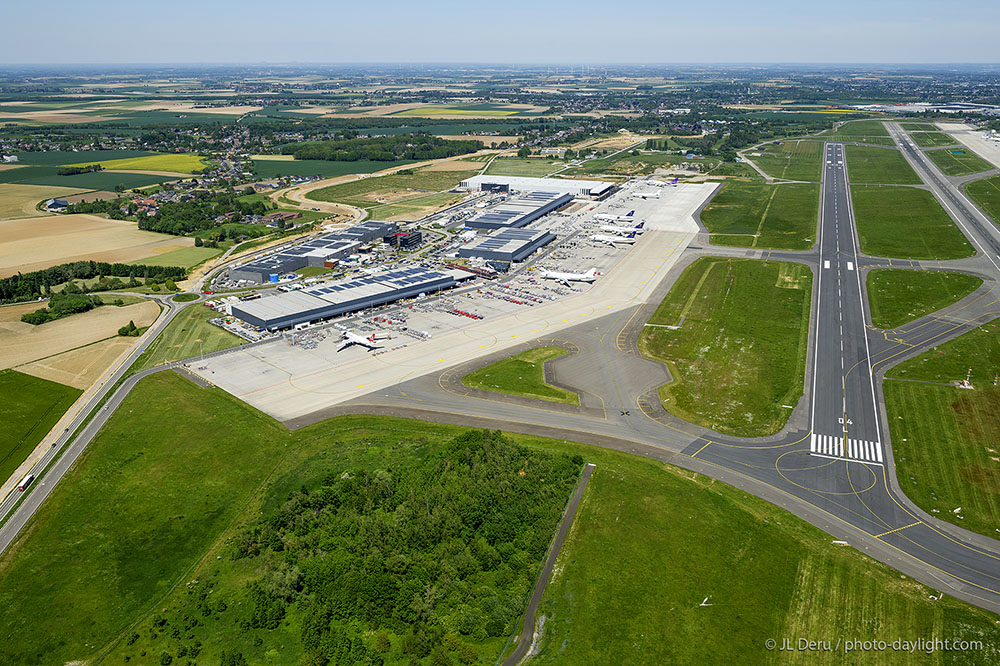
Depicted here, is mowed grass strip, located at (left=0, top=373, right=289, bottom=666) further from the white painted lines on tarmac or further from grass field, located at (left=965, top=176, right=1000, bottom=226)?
grass field, located at (left=965, top=176, right=1000, bottom=226)

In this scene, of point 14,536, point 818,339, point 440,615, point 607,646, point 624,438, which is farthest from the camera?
point 818,339

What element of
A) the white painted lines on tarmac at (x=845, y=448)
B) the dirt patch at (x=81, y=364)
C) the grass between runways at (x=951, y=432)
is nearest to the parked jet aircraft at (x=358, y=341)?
the dirt patch at (x=81, y=364)

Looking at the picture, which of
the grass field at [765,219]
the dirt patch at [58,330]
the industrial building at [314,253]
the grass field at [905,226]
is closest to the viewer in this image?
the dirt patch at [58,330]

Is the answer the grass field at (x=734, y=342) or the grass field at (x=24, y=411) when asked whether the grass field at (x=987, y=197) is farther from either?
the grass field at (x=24, y=411)

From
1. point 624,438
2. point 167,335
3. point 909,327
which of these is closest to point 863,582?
point 624,438

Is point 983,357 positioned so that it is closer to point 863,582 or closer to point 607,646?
point 863,582

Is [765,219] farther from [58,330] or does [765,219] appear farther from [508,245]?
[58,330]
